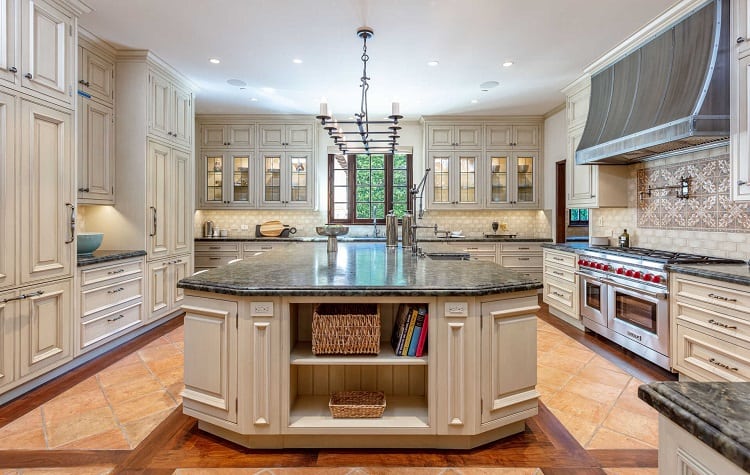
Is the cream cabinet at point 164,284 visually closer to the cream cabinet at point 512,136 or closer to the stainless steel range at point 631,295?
the stainless steel range at point 631,295

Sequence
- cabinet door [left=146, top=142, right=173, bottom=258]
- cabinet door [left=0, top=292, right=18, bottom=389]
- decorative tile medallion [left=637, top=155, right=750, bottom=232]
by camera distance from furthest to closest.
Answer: cabinet door [left=146, top=142, right=173, bottom=258], decorative tile medallion [left=637, top=155, right=750, bottom=232], cabinet door [left=0, top=292, right=18, bottom=389]

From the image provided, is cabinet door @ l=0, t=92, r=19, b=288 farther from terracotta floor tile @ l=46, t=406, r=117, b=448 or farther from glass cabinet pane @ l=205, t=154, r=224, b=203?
glass cabinet pane @ l=205, t=154, r=224, b=203

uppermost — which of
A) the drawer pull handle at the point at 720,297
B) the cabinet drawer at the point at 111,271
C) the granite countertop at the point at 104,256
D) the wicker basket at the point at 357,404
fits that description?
the granite countertop at the point at 104,256

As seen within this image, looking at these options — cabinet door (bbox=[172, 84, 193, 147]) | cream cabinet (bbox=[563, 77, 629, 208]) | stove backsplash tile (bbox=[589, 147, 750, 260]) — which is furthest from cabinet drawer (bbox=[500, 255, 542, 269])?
cabinet door (bbox=[172, 84, 193, 147])

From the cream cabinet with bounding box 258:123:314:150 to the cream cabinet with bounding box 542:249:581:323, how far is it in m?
3.97

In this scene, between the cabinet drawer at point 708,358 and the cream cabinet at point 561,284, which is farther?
the cream cabinet at point 561,284

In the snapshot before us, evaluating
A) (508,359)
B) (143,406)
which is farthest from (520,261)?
(143,406)

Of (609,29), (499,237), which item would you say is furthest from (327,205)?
(609,29)

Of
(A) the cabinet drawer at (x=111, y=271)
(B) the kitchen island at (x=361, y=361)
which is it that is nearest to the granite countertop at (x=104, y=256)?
(A) the cabinet drawer at (x=111, y=271)

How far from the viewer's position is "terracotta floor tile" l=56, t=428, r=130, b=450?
83.8 inches

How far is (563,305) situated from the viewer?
464cm

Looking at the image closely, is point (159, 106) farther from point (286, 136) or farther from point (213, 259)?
point (213, 259)

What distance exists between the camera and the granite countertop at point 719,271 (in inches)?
94.9

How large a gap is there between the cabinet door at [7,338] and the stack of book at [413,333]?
2.58m
